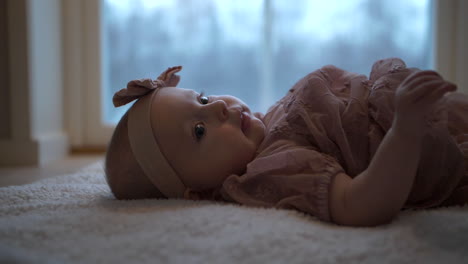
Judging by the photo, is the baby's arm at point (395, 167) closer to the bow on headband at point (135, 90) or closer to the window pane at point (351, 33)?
the bow on headband at point (135, 90)

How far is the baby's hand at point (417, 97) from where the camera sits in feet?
2.16

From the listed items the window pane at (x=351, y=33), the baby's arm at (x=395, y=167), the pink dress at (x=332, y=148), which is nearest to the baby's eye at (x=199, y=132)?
the pink dress at (x=332, y=148)

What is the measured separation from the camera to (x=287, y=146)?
34.2 inches

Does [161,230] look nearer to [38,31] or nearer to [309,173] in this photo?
[309,173]

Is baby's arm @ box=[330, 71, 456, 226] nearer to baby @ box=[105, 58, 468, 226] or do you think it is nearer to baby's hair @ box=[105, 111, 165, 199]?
baby @ box=[105, 58, 468, 226]

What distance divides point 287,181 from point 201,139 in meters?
0.20

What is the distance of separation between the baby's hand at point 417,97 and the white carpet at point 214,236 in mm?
170

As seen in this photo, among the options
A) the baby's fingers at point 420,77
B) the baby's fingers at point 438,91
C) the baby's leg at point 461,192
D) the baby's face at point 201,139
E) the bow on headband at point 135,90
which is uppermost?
the baby's fingers at point 420,77

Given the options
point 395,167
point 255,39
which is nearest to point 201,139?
point 395,167

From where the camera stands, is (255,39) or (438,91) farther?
(255,39)

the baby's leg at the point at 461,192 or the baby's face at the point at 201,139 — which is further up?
the baby's face at the point at 201,139

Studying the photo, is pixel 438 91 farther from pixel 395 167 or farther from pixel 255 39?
pixel 255 39

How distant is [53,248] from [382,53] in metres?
1.77

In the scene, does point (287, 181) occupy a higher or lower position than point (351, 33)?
lower
